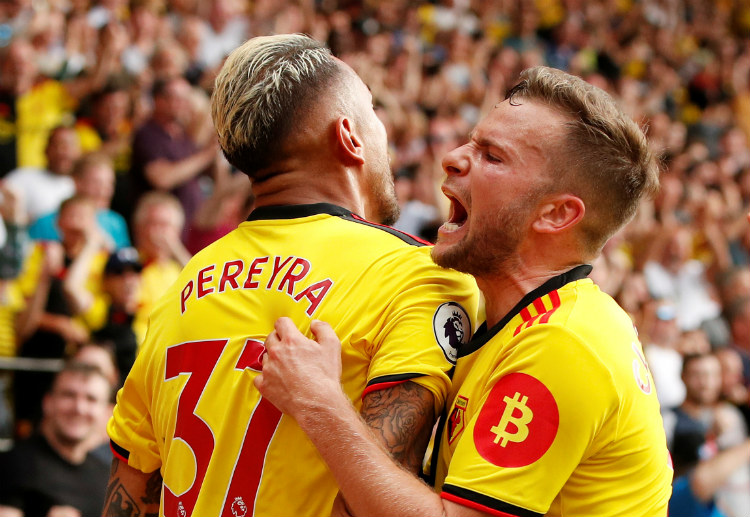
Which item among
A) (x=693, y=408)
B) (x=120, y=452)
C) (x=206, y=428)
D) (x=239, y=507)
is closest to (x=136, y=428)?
(x=120, y=452)

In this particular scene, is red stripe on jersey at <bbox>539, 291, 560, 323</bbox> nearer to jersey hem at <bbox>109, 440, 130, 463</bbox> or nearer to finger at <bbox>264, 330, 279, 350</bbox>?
finger at <bbox>264, 330, 279, 350</bbox>

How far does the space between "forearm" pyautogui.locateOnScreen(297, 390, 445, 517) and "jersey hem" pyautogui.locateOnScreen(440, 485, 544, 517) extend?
0.05 meters

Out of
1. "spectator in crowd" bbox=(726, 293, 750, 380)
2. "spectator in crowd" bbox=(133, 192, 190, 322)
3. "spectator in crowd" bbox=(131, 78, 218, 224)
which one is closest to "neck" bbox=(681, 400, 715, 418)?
"spectator in crowd" bbox=(726, 293, 750, 380)

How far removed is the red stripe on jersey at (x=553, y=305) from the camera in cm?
184

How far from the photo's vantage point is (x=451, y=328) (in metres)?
1.96

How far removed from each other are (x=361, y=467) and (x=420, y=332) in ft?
1.05

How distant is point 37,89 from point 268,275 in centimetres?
528

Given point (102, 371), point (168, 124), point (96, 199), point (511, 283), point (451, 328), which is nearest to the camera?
point (451, 328)

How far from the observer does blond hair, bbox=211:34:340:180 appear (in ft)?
6.88

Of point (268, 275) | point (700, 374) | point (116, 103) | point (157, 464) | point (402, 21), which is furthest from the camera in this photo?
point (402, 21)

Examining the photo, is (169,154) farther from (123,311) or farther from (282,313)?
(282,313)

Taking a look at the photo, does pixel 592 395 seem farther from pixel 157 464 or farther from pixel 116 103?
pixel 116 103

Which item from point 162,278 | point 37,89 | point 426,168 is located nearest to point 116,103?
point 37,89

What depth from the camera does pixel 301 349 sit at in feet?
6.07
